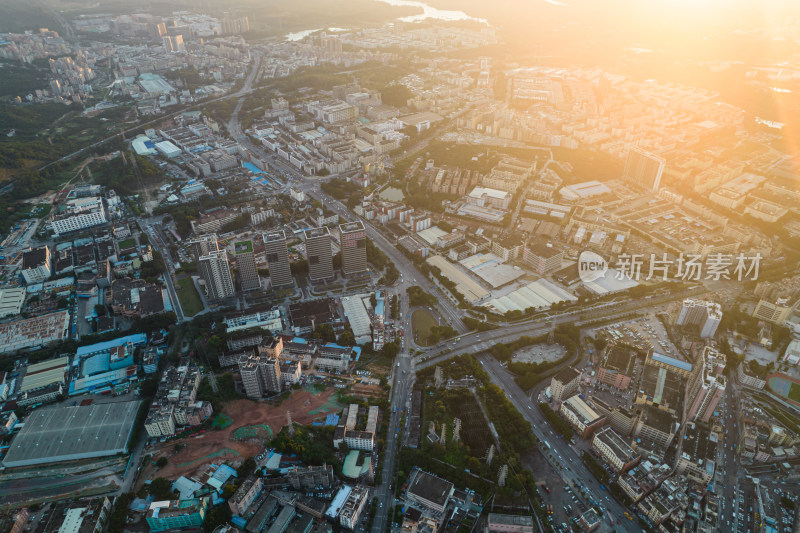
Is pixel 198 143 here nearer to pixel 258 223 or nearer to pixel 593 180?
pixel 258 223

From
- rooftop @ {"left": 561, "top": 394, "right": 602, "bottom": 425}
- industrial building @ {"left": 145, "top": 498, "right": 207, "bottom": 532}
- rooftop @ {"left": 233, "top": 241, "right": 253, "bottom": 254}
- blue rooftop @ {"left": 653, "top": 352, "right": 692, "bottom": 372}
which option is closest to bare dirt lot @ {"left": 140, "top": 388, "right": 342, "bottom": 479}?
industrial building @ {"left": 145, "top": 498, "right": 207, "bottom": 532}

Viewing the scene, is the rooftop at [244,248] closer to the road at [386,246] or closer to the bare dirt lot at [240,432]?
the road at [386,246]

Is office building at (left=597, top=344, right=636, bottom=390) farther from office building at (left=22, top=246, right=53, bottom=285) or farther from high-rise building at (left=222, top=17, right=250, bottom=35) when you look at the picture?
high-rise building at (left=222, top=17, right=250, bottom=35)

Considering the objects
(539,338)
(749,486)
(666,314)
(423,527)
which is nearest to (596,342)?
(539,338)

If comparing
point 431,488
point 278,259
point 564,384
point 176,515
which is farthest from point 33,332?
point 564,384

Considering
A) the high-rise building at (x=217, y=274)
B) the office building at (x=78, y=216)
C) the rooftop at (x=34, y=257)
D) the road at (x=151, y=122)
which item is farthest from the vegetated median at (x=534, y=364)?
the road at (x=151, y=122)

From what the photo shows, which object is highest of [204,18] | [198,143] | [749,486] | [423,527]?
[204,18]

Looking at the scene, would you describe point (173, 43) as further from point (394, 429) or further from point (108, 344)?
point (394, 429)
